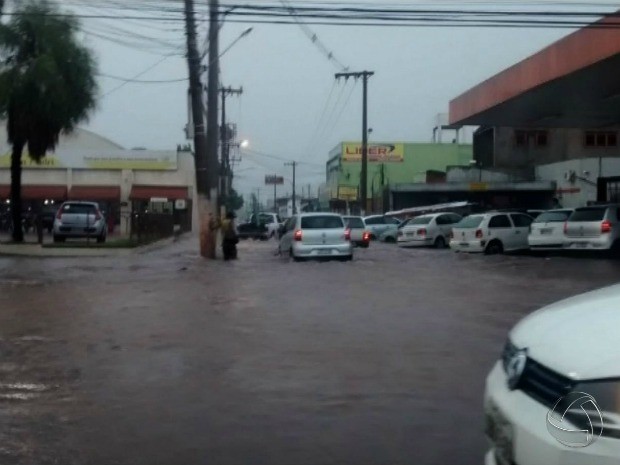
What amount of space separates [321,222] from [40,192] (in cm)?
3677

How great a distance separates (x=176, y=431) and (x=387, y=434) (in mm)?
1526

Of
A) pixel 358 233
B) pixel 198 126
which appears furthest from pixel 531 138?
pixel 198 126

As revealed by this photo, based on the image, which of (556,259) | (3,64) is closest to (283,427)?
(556,259)

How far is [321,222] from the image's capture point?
28047 millimetres

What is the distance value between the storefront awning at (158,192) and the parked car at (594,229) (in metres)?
38.2

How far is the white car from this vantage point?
4.13 m

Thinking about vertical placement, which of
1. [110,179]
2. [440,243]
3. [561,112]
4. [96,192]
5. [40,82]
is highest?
[40,82]

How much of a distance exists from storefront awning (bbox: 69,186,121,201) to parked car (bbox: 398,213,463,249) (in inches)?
1062

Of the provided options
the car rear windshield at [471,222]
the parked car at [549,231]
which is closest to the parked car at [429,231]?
the car rear windshield at [471,222]

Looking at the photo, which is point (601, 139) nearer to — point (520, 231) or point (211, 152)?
point (520, 231)

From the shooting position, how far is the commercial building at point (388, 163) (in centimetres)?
8457

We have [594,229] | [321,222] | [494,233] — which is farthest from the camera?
[494,233]

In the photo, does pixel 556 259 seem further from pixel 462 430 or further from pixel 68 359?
pixel 462 430

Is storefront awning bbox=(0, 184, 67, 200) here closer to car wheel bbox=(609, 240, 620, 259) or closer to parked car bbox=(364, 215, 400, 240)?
parked car bbox=(364, 215, 400, 240)
